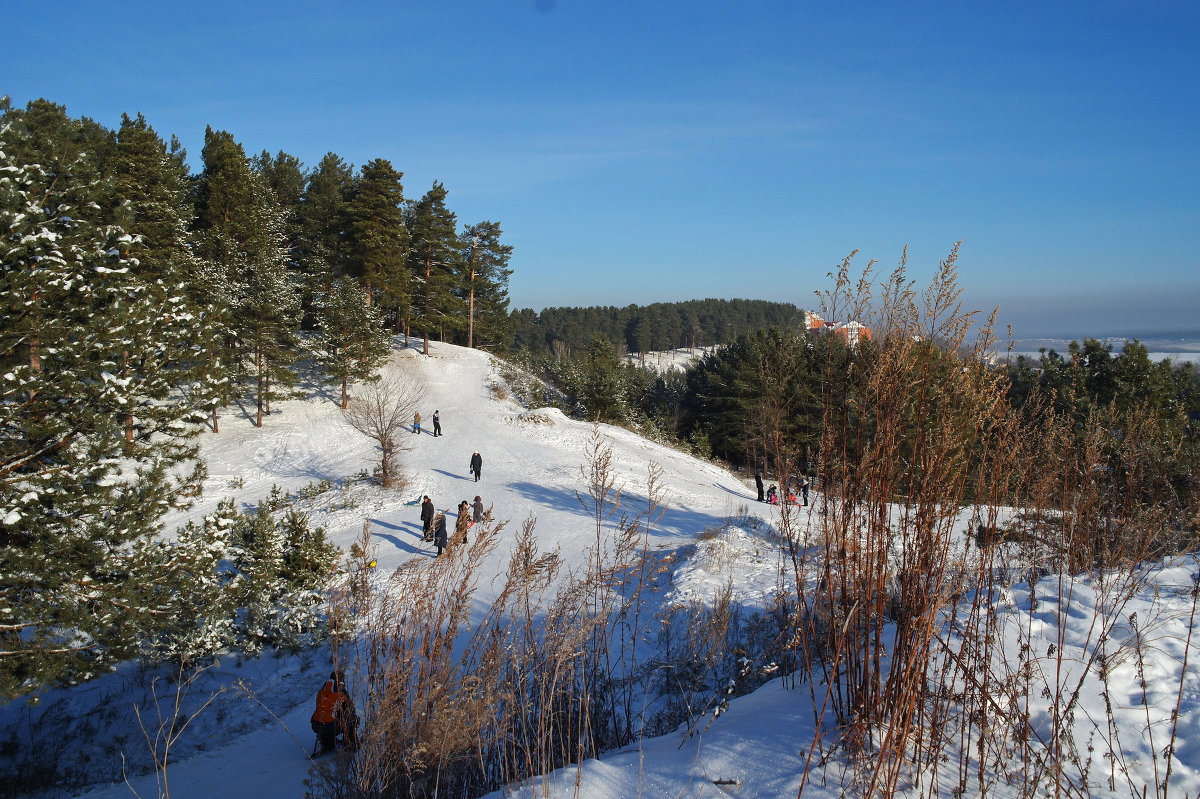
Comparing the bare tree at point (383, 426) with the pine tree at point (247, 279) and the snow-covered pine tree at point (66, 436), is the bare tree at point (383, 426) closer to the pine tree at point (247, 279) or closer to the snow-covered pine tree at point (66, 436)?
the pine tree at point (247, 279)

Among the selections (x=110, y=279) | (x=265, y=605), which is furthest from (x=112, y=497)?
(x=265, y=605)

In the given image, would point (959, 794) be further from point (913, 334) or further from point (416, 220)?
point (416, 220)

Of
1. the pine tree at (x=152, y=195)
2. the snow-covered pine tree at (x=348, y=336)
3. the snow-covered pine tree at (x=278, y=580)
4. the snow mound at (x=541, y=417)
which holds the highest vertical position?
the pine tree at (x=152, y=195)

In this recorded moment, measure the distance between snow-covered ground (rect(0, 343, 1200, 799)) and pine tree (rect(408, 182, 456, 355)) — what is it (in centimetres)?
700

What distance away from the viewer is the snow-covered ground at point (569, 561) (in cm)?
277

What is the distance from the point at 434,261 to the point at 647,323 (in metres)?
56.2

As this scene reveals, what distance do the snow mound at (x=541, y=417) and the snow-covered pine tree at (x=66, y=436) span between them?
19189 millimetres

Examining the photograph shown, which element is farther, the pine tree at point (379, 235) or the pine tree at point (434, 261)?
the pine tree at point (434, 261)

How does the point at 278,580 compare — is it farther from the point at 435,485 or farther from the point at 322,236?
the point at 322,236

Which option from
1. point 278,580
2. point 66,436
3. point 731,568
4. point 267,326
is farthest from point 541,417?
point 66,436

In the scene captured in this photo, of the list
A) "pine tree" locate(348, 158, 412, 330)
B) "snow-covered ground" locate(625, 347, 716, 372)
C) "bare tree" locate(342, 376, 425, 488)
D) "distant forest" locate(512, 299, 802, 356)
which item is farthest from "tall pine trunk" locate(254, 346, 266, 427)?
"snow-covered ground" locate(625, 347, 716, 372)

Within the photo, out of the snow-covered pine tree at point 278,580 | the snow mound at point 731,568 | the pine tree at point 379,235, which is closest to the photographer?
the snow mound at point 731,568

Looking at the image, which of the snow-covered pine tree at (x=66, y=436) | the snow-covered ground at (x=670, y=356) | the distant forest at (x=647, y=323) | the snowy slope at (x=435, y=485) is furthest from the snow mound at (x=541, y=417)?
the snow-covered ground at (x=670, y=356)

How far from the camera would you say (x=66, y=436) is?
668 centimetres
